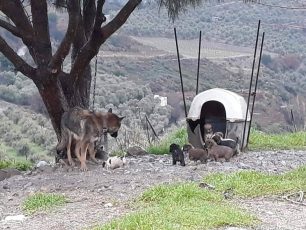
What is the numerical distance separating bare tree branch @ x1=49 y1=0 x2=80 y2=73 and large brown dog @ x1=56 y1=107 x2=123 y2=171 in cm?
70

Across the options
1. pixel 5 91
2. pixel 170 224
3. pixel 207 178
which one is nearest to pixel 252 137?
pixel 207 178

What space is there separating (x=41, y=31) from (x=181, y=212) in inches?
194

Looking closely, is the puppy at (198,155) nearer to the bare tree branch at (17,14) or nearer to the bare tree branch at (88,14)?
the bare tree branch at (17,14)

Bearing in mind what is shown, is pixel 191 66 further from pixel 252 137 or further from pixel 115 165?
pixel 115 165

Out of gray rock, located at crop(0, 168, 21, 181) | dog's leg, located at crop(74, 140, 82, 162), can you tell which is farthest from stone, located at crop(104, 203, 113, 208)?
gray rock, located at crop(0, 168, 21, 181)

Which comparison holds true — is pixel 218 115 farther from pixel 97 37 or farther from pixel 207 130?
pixel 97 37

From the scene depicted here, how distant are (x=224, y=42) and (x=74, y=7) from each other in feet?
80.2

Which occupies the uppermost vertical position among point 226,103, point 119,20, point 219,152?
point 119,20

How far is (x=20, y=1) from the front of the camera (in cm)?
1073

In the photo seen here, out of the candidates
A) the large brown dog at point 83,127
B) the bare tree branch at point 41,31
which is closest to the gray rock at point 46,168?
the large brown dog at point 83,127

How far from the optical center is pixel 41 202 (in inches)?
281

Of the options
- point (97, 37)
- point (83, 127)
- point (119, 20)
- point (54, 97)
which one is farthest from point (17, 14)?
point (83, 127)

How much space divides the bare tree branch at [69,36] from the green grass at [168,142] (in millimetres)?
3097

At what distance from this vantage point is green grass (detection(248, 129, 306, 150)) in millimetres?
12875
